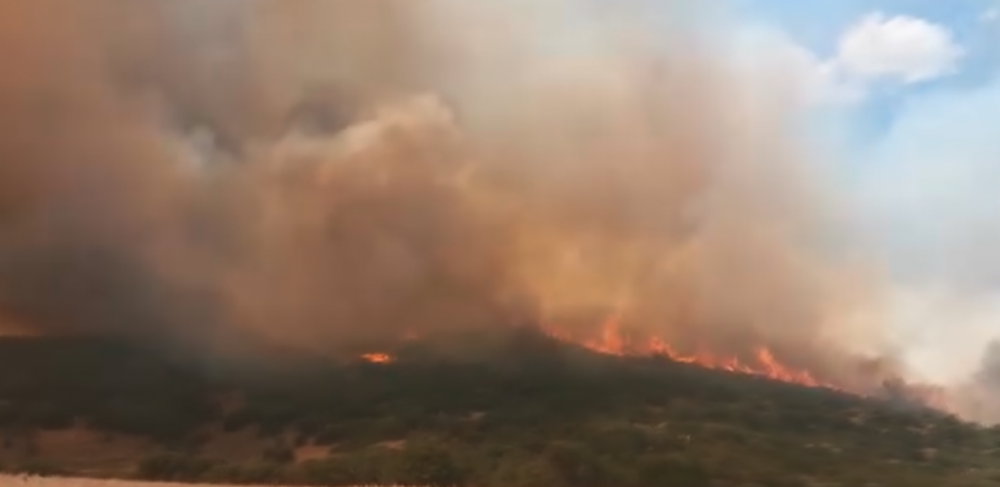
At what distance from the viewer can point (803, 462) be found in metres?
36.3

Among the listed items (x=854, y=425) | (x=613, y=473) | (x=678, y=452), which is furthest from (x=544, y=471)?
(x=854, y=425)

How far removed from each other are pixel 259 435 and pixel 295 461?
2.76m

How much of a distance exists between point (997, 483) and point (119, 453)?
30.8 m

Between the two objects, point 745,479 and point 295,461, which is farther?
point 295,461

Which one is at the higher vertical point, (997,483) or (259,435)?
(259,435)

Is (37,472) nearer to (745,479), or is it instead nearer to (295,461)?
(295,461)

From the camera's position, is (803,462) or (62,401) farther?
(62,401)

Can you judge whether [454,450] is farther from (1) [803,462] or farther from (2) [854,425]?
(2) [854,425]

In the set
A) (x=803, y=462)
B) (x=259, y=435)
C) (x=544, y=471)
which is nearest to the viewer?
(x=544, y=471)

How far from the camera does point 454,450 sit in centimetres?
3562

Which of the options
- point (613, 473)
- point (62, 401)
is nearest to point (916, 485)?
point (613, 473)

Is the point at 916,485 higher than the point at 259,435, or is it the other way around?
the point at 259,435

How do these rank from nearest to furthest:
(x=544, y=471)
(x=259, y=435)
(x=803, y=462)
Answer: (x=544, y=471) < (x=803, y=462) < (x=259, y=435)

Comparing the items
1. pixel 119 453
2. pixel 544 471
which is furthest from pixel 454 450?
pixel 119 453
